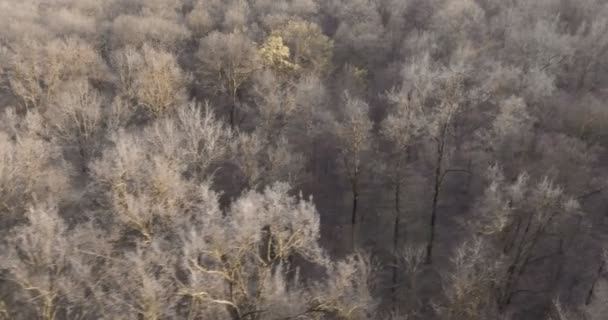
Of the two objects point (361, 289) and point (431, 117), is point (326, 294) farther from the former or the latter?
point (431, 117)

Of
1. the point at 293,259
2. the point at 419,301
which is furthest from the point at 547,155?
the point at 293,259

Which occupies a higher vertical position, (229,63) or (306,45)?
(306,45)

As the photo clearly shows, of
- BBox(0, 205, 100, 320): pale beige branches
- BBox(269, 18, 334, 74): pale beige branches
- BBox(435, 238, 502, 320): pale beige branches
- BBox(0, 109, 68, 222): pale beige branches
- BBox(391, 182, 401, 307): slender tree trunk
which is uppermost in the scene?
BBox(269, 18, 334, 74): pale beige branches

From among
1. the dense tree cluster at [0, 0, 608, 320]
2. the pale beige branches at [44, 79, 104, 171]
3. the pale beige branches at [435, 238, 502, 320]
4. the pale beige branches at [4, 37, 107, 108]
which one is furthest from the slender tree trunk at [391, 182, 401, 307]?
the pale beige branches at [4, 37, 107, 108]

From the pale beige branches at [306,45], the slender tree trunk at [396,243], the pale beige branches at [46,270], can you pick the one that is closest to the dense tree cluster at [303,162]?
the pale beige branches at [46,270]

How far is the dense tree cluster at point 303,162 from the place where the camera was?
2017cm

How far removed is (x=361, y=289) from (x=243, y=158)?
1534cm

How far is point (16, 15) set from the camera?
51125 mm

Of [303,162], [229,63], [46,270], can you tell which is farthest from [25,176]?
[229,63]

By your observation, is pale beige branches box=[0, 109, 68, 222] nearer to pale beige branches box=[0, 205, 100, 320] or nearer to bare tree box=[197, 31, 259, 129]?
pale beige branches box=[0, 205, 100, 320]

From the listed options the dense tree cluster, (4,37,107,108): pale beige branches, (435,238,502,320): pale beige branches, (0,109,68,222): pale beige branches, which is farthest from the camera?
(4,37,107,108): pale beige branches

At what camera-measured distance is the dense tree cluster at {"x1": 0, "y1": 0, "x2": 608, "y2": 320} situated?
20.2m

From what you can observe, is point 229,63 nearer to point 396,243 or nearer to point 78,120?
point 78,120

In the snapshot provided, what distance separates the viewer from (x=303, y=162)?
38250 millimetres
